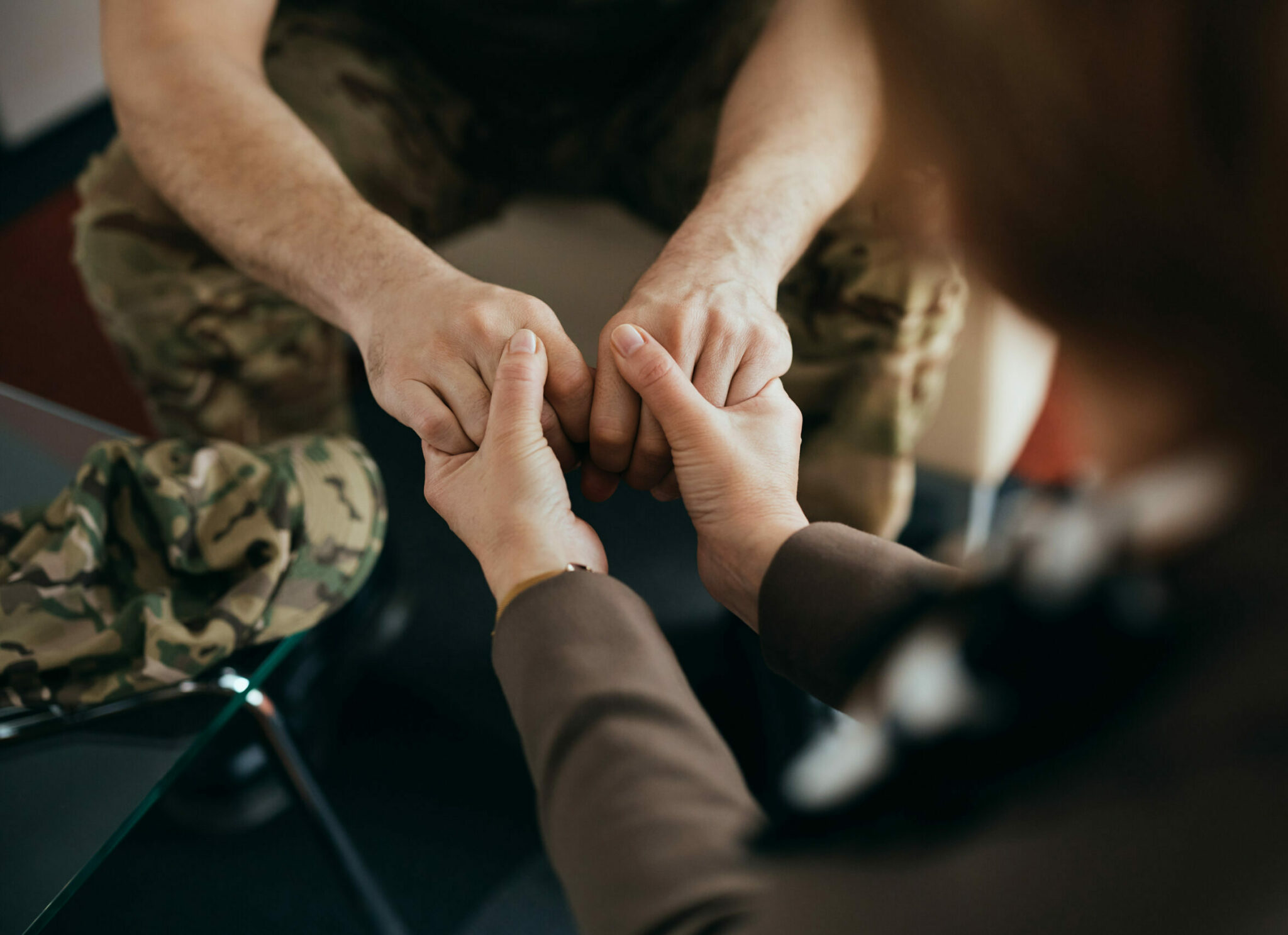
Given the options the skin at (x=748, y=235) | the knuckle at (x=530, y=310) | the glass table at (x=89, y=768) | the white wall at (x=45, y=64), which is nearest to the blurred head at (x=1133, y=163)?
the skin at (x=748, y=235)

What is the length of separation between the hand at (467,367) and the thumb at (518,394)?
1.3 inches

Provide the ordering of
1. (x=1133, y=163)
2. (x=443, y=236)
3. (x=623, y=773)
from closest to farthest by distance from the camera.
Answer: (x=1133, y=163) → (x=623, y=773) → (x=443, y=236)

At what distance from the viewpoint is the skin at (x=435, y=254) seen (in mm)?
648

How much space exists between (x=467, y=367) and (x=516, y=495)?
0.47ft

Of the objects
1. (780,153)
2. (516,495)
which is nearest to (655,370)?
(516,495)

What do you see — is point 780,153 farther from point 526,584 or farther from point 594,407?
point 526,584

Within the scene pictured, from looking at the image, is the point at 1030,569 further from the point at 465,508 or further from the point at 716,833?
the point at 465,508

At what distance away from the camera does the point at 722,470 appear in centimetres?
59

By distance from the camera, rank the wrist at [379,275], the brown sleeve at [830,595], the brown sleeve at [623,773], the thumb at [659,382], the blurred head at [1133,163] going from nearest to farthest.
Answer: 1. the blurred head at [1133,163]
2. the brown sleeve at [623,773]
3. the brown sleeve at [830,595]
4. the thumb at [659,382]
5. the wrist at [379,275]

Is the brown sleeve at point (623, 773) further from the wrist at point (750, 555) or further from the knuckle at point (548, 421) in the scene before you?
the knuckle at point (548, 421)

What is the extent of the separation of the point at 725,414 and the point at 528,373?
0.47 feet

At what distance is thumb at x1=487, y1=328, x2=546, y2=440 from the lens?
0.58 metres

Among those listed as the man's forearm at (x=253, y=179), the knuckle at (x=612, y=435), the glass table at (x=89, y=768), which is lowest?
the glass table at (x=89, y=768)

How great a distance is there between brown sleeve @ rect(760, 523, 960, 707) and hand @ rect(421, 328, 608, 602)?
0.12 meters
